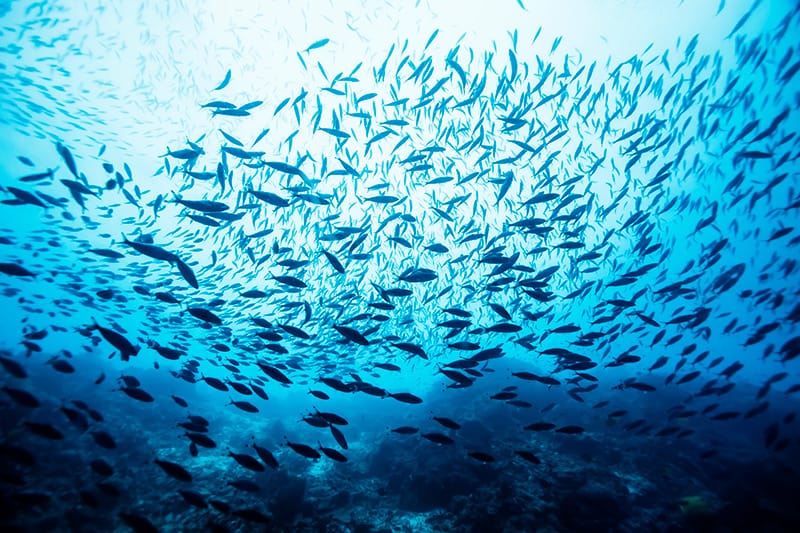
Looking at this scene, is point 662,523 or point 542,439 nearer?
point 662,523

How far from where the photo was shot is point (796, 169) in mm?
27172

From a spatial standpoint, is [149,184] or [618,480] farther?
[149,184]

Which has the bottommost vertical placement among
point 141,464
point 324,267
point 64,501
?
point 141,464

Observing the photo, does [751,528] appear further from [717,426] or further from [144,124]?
[144,124]

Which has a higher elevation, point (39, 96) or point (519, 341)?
point (39, 96)

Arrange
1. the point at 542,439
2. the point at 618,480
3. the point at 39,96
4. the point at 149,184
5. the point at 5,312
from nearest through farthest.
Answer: the point at 618,480
the point at 542,439
the point at 39,96
the point at 149,184
the point at 5,312

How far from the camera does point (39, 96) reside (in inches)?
751

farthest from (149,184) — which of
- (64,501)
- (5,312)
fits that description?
(5,312)

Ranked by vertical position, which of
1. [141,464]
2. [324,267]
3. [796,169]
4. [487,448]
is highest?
[796,169]

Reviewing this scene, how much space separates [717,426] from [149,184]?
47101 mm

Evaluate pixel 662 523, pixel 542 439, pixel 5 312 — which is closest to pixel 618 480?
pixel 662 523

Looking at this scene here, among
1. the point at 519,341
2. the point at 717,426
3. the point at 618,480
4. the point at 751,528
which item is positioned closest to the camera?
the point at 751,528

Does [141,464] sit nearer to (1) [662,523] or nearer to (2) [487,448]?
(2) [487,448]

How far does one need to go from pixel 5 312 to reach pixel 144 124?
316 feet
